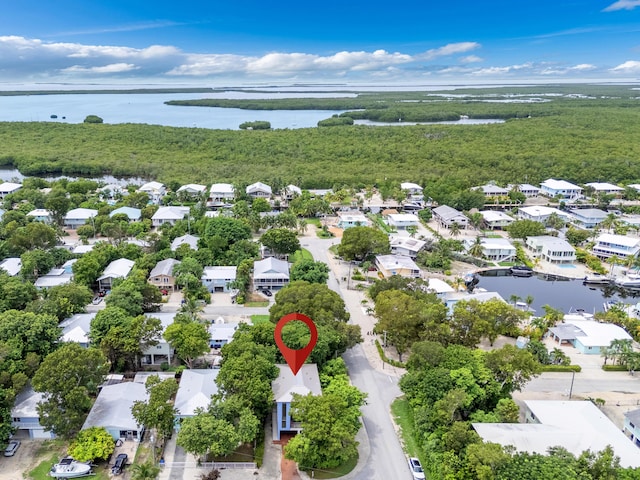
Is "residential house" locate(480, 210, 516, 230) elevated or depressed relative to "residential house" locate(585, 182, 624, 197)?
depressed

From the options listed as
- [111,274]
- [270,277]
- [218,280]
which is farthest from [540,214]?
[111,274]

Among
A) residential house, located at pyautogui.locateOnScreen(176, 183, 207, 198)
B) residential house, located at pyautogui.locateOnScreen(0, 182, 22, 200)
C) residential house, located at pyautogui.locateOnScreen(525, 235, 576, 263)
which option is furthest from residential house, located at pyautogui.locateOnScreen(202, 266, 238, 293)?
residential house, located at pyautogui.locateOnScreen(0, 182, 22, 200)

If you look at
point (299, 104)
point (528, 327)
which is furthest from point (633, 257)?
point (299, 104)

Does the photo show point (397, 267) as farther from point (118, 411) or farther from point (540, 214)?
point (540, 214)

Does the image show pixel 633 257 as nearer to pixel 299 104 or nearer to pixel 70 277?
pixel 70 277

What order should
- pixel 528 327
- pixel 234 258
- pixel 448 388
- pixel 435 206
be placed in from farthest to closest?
pixel 435 206 → pixel 234 258 → pixel 528 327 → pixel 448 388

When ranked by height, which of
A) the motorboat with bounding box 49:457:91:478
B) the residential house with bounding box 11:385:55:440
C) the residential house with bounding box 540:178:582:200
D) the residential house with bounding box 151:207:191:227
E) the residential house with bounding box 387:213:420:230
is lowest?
the motorboat with bounding box 49:457:91:478

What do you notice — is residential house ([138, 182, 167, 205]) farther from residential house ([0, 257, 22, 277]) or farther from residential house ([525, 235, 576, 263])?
residential house ([525, 235, 576, 263])
